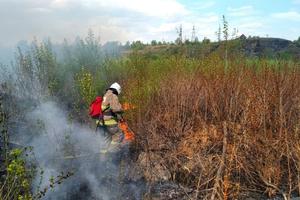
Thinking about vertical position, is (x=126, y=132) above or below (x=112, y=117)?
below

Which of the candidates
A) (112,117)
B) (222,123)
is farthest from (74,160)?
(222,123)

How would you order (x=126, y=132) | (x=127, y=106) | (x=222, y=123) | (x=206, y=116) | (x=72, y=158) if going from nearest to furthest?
(x=222, y=123) < (x=206, y=116) < (x=72, y=158) < (x=126, y=132) < (x=127, y=106)

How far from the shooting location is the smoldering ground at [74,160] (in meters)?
7.86

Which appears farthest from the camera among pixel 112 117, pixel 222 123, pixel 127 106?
pixel 127 106

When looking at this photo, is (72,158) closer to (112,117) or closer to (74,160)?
(74,160)

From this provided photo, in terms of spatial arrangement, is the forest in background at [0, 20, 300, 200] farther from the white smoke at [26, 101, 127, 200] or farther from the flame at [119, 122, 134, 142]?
the white smoke at [26, 101, 127, 200]

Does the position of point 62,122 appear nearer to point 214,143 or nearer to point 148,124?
point 148,124

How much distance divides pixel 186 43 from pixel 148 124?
3222 mm

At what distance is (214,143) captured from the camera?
8.70 meters

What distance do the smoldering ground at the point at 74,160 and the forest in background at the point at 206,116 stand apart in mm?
294

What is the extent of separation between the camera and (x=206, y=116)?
912 centimetres

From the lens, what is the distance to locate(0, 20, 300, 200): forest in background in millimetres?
7410

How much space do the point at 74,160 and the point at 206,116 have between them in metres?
3.05

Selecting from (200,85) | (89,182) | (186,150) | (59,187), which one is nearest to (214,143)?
(186,150)
